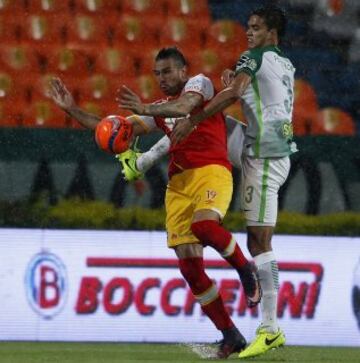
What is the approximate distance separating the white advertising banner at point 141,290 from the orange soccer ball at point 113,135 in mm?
1811

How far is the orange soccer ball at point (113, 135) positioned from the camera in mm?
6684

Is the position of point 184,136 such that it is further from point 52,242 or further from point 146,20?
point 146,20

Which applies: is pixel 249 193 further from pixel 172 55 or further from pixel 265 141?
pixel 172 55

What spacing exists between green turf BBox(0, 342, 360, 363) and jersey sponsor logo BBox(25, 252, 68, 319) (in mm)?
359

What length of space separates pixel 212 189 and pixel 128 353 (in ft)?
3.81

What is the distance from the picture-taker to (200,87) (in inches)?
258

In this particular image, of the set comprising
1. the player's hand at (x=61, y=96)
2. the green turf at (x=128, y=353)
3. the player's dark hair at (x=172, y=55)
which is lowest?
the green turf at (x=128, y=353)

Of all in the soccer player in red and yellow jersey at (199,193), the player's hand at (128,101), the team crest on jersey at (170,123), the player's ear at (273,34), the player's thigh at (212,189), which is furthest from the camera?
the team crest on jersey at (170,123)

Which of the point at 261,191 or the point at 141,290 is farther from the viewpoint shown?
the point at 141,290

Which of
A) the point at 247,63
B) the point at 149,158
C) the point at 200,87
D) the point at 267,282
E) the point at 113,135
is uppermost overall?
the point at 247,63

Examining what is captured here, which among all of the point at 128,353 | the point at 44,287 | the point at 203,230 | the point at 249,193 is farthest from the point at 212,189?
the point at 44,287

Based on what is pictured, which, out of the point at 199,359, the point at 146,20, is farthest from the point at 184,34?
the point at 199,359

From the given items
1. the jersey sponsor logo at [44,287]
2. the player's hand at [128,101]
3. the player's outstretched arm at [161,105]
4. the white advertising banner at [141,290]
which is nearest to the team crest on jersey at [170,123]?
the player's outstretched arm at [161,105]

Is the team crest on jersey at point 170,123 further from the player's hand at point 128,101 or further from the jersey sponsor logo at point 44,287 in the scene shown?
the jersey sponsor logo at point 44,287
